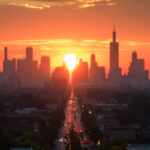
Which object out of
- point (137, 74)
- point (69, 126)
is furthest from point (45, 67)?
point (69, 126)

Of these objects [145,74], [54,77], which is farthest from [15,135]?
[145,74]

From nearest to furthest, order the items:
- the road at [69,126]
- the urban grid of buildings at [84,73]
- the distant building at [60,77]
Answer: the road at [69,126] < the distant building at [60,77] < the urban grid of buildings at [84,73]

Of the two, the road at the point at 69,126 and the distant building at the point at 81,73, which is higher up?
the distant building at the point at 81,73

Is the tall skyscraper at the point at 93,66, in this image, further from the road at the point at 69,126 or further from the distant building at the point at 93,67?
the road at the point at 69,126

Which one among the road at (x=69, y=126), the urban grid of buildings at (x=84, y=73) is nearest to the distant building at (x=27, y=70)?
the urban grid of buildings at (x=84, y=73)

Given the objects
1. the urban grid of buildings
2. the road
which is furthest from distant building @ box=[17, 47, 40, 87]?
the road

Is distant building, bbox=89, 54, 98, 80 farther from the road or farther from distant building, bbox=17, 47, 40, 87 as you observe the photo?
the road

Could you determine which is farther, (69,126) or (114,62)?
(114,62)

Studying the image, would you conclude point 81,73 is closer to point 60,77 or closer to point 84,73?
point 84,73

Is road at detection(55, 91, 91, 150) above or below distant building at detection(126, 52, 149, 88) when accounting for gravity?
below
